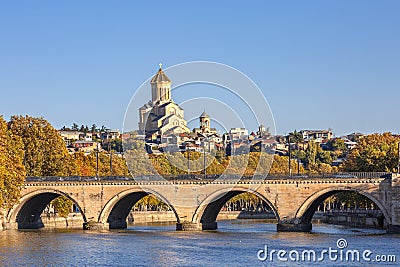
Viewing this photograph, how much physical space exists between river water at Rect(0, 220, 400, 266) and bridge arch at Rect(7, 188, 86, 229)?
11.5ft

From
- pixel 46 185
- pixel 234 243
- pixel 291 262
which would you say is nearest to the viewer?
pixel 291 262

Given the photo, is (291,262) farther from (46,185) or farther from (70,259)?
(46,185)

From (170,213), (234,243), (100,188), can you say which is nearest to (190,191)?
(100,188)

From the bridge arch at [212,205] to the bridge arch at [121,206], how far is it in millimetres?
2210

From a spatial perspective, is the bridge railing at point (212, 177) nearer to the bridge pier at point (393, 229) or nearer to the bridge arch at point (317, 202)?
the bridge arch at point (317, 202)

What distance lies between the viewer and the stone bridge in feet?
271

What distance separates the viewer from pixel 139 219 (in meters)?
117

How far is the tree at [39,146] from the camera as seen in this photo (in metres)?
101

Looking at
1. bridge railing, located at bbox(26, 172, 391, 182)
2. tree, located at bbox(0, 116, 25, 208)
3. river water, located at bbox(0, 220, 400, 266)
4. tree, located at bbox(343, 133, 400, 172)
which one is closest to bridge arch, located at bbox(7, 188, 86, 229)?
bridge railing, located at bbox(26, 172, 391, 182)

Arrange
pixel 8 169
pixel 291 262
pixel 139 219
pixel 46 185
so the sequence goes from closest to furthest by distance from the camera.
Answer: pixel 291 262, pixel 8 169, pixel 46 185, pixel 139 219

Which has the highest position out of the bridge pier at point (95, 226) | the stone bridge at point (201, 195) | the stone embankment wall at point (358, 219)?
the stone bridge at point (201, 195)

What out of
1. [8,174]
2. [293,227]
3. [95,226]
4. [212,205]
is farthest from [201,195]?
[8,174]

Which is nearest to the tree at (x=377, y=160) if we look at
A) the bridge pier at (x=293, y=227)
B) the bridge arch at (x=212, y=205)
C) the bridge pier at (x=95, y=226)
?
the bridge pier at (x=293, y=227)

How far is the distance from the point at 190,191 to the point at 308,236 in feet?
42.2
